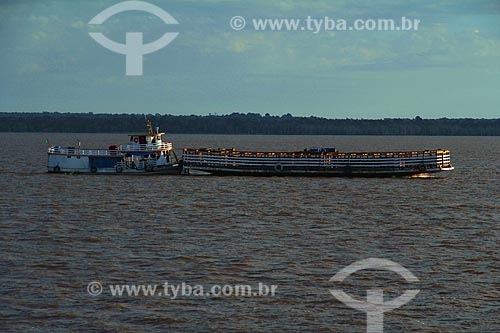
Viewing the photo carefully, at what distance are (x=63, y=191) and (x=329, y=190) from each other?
27.2m

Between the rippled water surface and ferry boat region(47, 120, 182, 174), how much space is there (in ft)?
44.9

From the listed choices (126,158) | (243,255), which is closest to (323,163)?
(126,158)

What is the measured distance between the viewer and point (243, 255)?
40219 mm

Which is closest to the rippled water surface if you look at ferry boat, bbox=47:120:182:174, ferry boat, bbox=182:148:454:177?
ferry boat, bbox=182:148:454:177

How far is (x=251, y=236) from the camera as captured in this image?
4728 cm

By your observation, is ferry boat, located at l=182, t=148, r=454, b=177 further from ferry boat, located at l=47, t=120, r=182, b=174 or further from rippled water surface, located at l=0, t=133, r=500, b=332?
rippled water surface, located at l=0, t=133, r=500, b=332

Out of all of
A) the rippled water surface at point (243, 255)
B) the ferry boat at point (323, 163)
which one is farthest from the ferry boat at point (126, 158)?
the rippled water surface at point (243, 255)

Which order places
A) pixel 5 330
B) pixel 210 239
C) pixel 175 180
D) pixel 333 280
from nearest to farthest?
pixel 5 330 < pixel 333 280 < pixel 210 239 < pixel 175 180

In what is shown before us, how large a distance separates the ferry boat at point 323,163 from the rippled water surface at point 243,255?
43.7ft

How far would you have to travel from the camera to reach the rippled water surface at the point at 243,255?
28656 mm

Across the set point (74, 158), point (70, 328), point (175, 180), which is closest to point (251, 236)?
point (70, 328)

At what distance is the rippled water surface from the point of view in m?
28.7

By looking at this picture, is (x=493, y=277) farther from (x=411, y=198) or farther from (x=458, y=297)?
(x=411, y=198)

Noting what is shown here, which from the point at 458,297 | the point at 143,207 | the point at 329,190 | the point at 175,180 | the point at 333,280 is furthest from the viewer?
the point at 175,180
